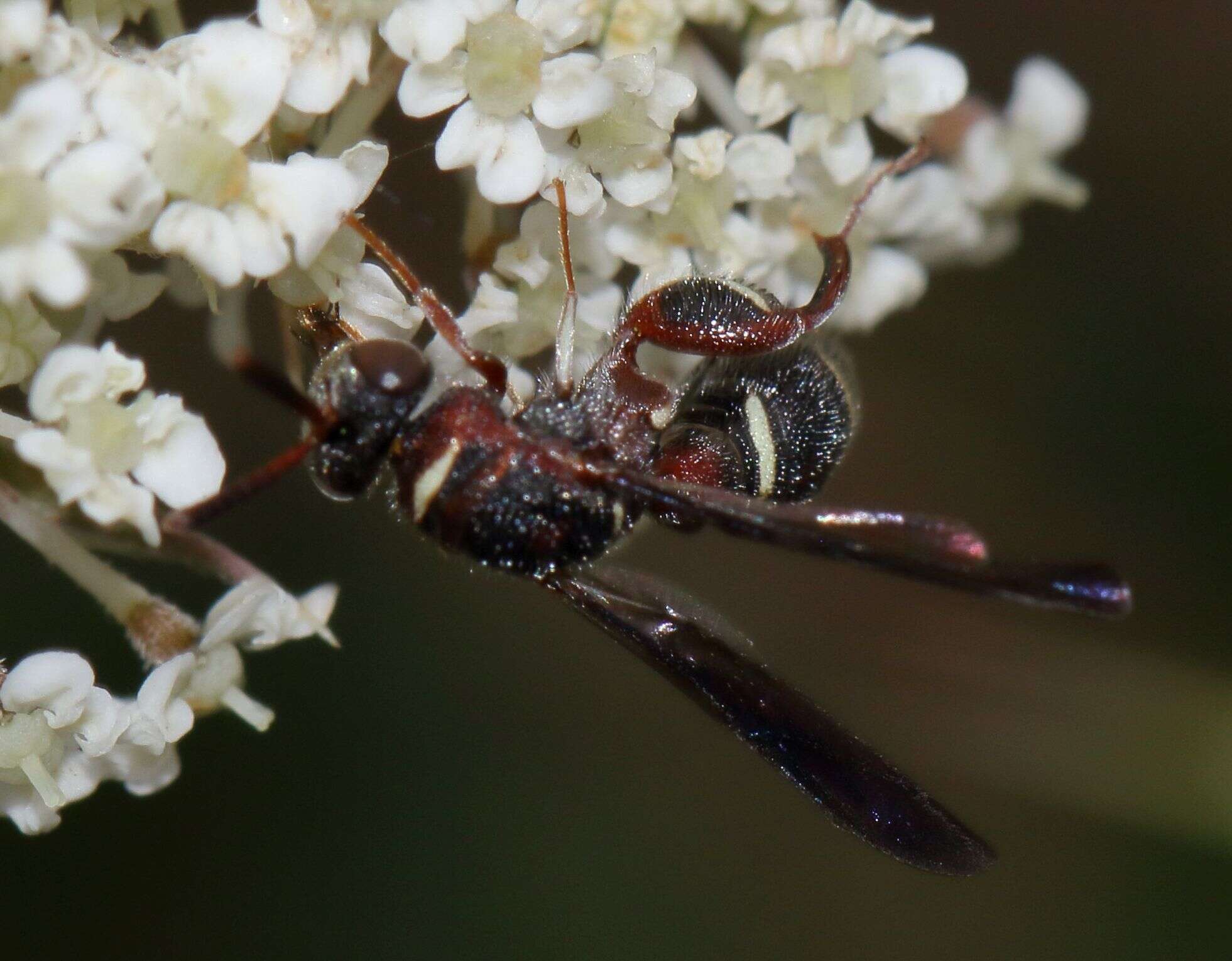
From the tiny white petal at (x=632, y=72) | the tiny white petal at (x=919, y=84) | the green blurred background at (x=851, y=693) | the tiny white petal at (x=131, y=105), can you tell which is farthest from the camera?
the green blurred background at (x=851, y=693)

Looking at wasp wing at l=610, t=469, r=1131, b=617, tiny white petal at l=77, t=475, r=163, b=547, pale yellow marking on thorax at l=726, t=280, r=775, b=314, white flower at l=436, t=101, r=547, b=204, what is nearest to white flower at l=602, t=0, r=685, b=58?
white flower at l=436, t=101, r=547, b=204

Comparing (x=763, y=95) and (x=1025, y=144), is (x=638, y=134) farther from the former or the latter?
(x=1025, y=144)

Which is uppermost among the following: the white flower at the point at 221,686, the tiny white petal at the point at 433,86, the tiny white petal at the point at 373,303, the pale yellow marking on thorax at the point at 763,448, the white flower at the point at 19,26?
the white flower at the point at 19,26

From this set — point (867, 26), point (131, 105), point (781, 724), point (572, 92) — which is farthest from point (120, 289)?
point (867, 26)

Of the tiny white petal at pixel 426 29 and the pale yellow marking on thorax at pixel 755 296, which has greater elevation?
the tiny white petal at pixel 426 29

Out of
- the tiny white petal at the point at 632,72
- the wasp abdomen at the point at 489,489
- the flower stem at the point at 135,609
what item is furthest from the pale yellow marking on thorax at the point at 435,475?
the tiny white petal at the point at 632,72

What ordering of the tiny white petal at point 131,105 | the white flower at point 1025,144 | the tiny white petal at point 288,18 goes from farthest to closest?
the white flower at point 1025,144
the tiny white petal at point 288,18
the tiny white petal at point 131,105

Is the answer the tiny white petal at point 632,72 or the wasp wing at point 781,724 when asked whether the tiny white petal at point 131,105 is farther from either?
the wasp wing at point 781,724

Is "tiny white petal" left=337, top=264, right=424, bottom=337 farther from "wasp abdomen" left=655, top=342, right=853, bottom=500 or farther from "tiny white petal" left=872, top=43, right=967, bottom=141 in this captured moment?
"tiny white petal" left=872, top=43, right=967, bottom=141
